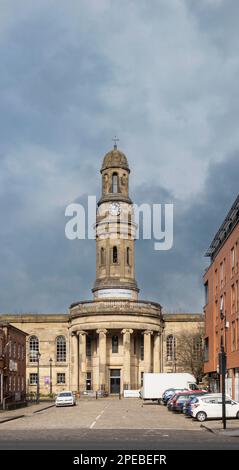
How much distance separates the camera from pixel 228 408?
44594 mm

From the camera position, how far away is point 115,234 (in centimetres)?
11500

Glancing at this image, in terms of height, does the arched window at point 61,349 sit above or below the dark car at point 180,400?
above

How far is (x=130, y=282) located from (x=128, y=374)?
13.8 meters

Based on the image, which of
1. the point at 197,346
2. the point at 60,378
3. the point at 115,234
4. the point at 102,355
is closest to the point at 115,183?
the point at 115,234

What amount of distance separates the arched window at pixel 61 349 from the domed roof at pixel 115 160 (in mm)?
25466

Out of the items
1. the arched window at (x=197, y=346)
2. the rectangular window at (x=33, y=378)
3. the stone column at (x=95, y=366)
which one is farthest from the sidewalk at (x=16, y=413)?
the rectangular window at (x=33, y=378)

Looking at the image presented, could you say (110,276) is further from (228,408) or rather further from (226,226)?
(228,408)

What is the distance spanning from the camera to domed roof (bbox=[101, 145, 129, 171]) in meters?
117

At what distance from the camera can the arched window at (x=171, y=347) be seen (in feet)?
386

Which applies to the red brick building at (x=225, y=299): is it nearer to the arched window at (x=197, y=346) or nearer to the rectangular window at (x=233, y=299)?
the rectangular window at (x=233, y=299)

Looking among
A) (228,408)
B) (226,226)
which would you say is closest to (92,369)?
(226,226)

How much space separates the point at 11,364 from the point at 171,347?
42376mm

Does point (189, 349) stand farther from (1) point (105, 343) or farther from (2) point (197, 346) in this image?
(1) point (105, 343)
